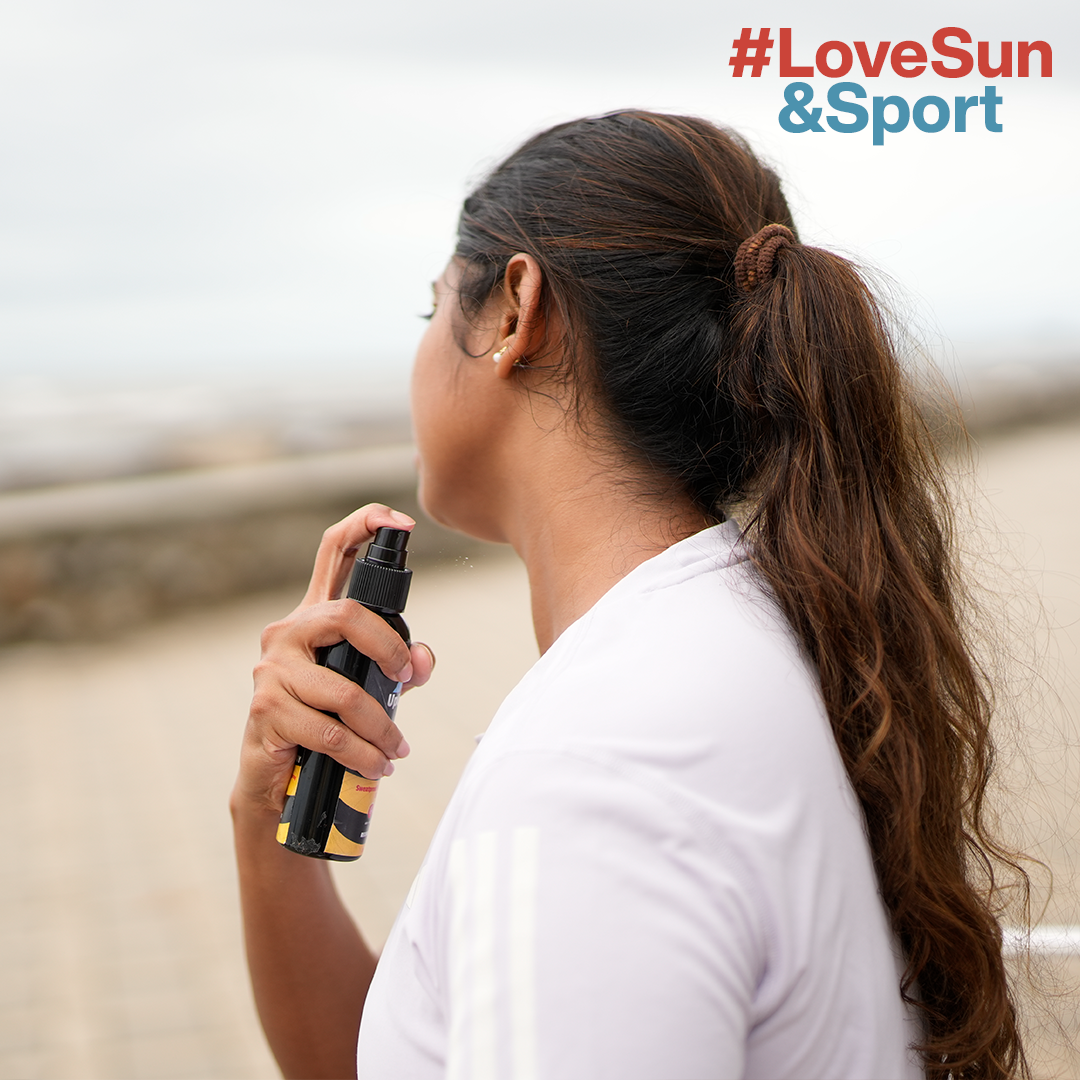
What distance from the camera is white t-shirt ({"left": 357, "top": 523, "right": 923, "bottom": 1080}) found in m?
0.51

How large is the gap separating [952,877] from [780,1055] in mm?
207

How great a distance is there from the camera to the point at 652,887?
52 centimetres

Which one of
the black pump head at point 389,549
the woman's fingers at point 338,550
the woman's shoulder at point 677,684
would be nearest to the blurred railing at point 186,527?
the woman's fingers at point 338,550

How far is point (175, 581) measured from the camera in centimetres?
491

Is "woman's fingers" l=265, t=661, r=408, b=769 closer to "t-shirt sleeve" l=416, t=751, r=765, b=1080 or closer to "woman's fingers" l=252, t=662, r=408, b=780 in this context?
"woman's fingers" l=252, t=662, r=408, b=780

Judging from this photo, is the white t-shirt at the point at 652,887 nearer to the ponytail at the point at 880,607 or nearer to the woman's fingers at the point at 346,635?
the ponytail at the point at 880,607

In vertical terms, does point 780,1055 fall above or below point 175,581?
above

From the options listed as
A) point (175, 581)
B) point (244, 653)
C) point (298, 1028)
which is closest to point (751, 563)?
point (298, 1028)

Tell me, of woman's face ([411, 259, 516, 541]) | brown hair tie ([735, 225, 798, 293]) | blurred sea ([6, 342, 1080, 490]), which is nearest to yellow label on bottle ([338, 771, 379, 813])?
woman's face ([411, 259, 516, 541])

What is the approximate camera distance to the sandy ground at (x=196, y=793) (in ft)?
6.39

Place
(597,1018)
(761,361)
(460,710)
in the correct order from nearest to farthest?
(597,1018) → (761,361) → (460,710)

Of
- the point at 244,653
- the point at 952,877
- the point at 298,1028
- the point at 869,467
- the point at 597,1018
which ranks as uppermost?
the point at 869,467

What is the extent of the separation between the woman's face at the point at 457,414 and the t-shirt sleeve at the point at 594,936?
1.23ft

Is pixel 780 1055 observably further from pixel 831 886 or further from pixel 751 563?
pixel 751 563
